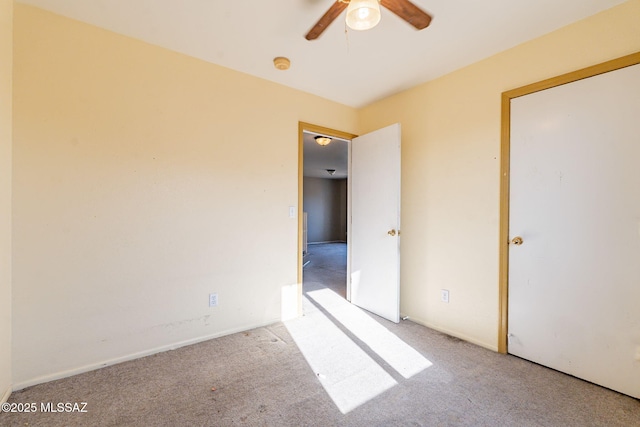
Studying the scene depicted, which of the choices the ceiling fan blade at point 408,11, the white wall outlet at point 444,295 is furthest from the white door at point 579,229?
the ceiling fan blade at point 408,11

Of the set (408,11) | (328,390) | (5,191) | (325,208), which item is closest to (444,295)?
(328,390)

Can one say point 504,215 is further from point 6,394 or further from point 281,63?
point 6,394

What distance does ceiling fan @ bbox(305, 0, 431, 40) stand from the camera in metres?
1.27

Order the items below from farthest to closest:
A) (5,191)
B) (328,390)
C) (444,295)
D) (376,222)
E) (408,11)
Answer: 1. (376,222)
2. (444,295)
3. (328,390)
4. (5,191)
5. (408,11)

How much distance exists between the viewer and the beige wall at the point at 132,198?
5.73 ft

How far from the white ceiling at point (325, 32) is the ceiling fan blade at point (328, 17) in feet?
0.77

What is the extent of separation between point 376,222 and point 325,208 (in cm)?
689

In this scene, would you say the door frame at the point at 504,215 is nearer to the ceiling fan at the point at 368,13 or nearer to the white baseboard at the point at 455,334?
the white baseboard at the point at 455,334

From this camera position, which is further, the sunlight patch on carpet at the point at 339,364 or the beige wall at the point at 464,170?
the beige wall at the point at 464,170

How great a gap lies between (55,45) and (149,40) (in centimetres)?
58

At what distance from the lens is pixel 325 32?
6.46ft

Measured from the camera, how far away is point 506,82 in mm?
2154

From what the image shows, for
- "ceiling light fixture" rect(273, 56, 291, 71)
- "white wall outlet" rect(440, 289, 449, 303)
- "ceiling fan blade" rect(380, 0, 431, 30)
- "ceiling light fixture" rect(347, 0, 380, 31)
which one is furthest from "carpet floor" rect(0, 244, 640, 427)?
"ceiling light fixture" rect(273, 56, 291, 71)

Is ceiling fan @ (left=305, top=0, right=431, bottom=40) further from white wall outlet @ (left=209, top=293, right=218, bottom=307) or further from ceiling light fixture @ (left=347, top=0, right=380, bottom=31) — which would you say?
white wall outlet @ (left=209, top=293, right=218, bottom=307)
